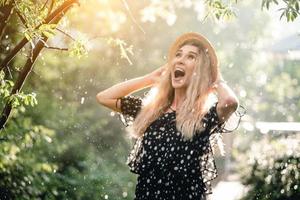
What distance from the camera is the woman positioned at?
3658 mm

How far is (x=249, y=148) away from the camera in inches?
322

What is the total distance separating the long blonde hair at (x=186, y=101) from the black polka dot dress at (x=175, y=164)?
0.06m

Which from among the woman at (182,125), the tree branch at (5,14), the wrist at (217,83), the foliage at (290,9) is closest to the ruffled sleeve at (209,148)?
the woman at (182,125)

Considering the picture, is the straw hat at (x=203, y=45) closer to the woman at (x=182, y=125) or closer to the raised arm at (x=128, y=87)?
the woman at (x=182, y=125)

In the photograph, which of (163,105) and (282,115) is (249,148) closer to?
(163,105)

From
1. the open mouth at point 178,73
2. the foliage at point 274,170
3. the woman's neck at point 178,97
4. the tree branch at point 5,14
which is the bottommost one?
the woman's neck at point 178,97

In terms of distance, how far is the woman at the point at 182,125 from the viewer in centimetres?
366

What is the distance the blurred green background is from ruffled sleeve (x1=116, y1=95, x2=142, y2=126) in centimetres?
63

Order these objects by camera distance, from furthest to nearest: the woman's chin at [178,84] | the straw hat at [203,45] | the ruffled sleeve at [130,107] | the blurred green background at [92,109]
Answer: the blurred green background at [92,109] < the ruffled sleeve at [130,107] < the straw hat at [203,45] < the woman's chin at [178,84]

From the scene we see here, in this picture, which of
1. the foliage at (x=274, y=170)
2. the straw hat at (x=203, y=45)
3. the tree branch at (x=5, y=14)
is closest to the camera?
the straw hat at (x=203, y=45)

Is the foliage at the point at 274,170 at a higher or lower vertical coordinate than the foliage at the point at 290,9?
higher

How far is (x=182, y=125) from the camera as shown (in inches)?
146

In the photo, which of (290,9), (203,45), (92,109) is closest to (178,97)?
(203,45)

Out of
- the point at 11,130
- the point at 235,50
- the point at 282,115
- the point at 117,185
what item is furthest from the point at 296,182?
the point at 282,115
